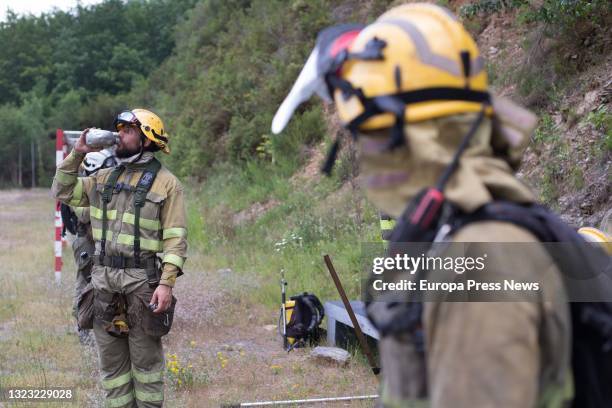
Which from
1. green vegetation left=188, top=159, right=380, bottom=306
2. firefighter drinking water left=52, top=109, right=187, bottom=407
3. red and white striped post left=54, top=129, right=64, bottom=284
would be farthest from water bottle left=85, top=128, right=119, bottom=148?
red and white striped post left=54, top=129, right=64, bottom=284

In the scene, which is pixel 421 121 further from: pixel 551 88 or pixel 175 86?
pixel 175 86

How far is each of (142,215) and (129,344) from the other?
86cm

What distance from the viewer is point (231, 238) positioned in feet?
43.8

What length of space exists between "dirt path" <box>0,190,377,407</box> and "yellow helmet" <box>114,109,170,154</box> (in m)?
2.21

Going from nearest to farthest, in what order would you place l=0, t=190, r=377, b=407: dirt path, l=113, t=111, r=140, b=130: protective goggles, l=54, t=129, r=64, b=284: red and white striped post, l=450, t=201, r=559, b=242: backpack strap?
l=450, t=201, r=559, b=242: backpack strap → l=113, t=111, r=140, b=130: protective goggles → l=0, t=190, r=377, b=407: dirt path → l=54, t=129, r=64, b=284: red and white striped post

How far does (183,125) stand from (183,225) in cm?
1634

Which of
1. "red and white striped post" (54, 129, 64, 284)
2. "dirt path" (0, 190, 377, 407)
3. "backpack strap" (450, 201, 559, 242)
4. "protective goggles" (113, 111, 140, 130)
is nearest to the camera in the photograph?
"backpack strap" (450, 201, 559, 242)

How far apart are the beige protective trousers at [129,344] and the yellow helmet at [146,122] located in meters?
0.90

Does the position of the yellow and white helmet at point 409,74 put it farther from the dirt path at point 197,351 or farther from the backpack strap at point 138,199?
the dirt path at point 197,351

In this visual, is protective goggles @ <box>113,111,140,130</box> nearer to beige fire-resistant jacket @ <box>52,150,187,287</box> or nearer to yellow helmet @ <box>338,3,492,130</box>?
beige fire-resistant jacket @ <box>52,150,187,287</box>

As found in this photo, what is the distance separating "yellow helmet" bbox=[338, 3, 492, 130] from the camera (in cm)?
151

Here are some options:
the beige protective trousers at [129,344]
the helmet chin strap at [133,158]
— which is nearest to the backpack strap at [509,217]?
the beige protective trousers at [129,344]

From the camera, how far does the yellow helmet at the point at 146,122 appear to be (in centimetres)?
486

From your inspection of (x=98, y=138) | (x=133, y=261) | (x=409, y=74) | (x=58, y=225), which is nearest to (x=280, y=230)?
(x=58, y=225)
